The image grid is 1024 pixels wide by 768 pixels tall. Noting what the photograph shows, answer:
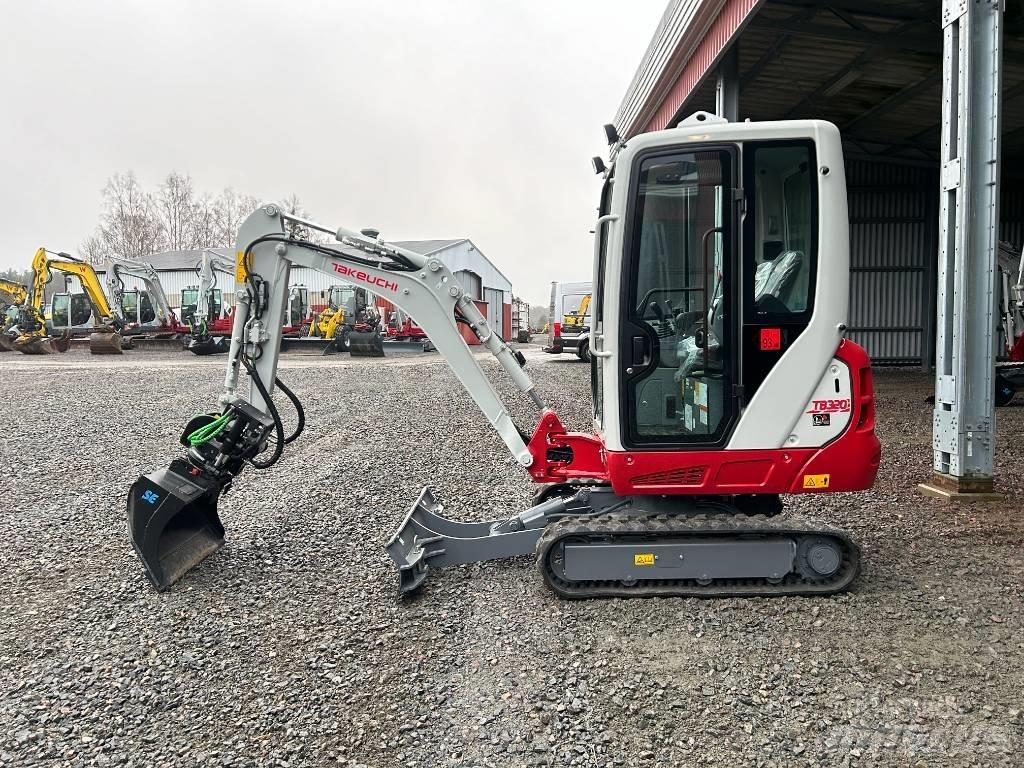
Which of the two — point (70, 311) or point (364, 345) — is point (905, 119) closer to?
point (364, 345)

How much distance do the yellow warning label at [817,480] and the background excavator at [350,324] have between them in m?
20.4

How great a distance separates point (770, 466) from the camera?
4.13 meters

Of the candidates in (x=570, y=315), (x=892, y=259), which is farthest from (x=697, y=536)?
(x=570, y=315)

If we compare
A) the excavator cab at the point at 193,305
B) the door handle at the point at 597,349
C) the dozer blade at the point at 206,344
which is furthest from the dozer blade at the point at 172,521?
the excavator cab at the point at 193,305

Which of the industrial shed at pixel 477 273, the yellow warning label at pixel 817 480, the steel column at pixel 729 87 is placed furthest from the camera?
the industrial shed at pixel 477 273

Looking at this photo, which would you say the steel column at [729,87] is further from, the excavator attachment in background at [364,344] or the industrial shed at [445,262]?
the industrial shed at [445,262]

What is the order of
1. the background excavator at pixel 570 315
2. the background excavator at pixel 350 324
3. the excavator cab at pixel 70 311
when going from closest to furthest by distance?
the background excavator at pixel 570 315
the background excavator at pixel 350 324
the excavator cab at pixel 70 311

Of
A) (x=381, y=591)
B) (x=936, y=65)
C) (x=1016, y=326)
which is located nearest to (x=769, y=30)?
(x=936, y=65)

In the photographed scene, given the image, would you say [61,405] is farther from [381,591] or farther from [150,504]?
[381,591]

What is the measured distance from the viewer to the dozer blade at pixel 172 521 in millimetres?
4355

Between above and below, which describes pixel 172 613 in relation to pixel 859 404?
below

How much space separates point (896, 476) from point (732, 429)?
12.6 feet

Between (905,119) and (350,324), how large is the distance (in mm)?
18100

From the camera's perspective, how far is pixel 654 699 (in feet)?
10.3
